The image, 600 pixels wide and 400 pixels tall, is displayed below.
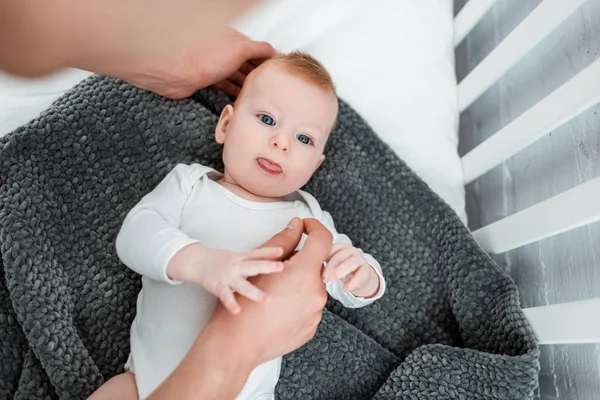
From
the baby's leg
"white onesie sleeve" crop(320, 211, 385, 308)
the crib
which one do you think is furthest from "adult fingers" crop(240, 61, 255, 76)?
the baby's leg

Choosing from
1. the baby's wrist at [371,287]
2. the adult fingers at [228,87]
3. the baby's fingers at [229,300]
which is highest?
the adult fingers at [228,87]

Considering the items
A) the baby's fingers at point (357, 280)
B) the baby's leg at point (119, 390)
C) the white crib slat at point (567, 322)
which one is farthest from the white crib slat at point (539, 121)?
the baby's leg at point (119, 390)

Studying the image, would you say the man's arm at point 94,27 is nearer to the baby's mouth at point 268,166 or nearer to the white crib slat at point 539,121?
the baby's mouth at point 268,166

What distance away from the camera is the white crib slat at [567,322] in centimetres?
85

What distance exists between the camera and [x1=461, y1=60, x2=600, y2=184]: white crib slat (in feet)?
2.90

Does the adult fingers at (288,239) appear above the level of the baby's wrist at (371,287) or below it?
above

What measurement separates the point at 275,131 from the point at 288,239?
183mm

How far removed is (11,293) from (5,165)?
0.21 meters

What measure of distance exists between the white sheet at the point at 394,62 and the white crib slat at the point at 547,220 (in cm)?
14

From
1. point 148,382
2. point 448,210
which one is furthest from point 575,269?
point 148,382

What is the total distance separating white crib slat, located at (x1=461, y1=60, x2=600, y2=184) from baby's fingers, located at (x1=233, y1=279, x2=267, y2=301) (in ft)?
1.74

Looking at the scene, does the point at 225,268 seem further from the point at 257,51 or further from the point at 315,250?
the point at 257,51

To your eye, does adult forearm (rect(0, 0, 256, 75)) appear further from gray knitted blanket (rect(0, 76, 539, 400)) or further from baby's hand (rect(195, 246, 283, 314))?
gray knitted blanket (rect(0, 76, 539, 400))

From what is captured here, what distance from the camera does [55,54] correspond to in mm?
276
